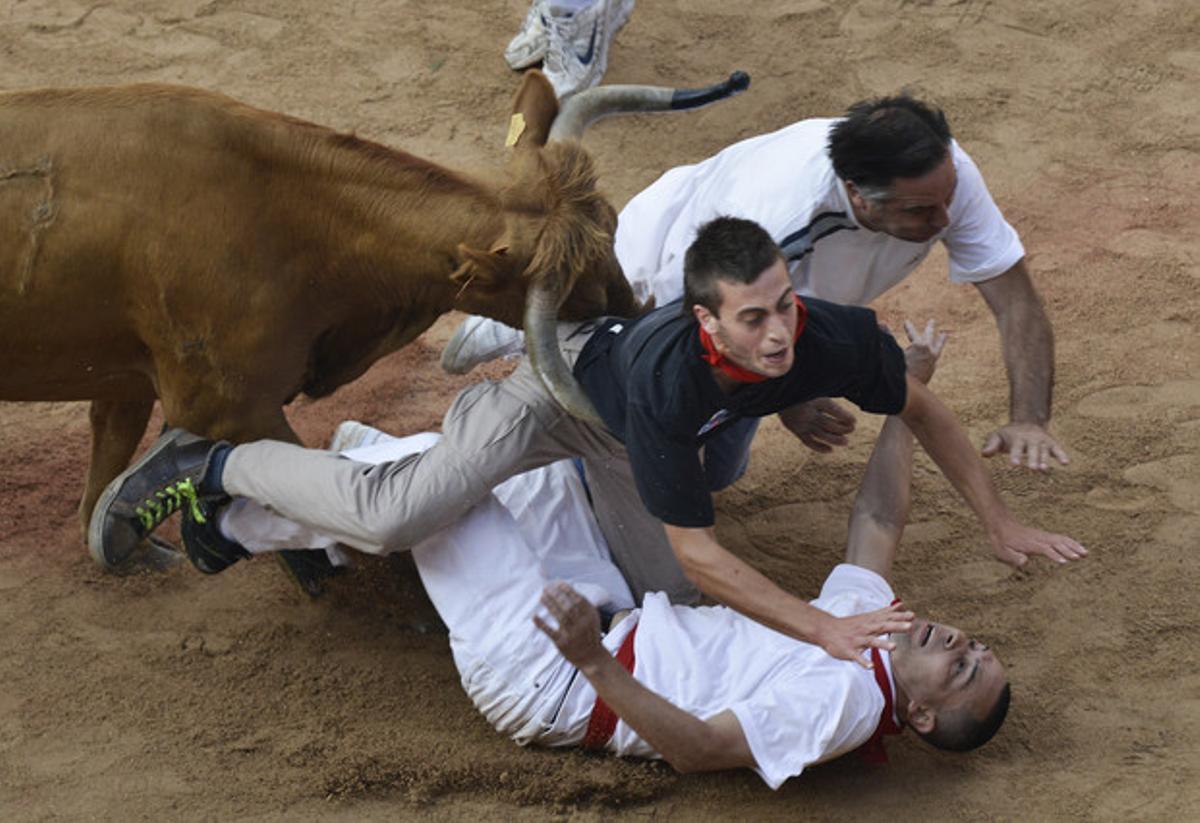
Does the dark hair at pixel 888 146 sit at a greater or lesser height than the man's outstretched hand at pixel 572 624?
greater

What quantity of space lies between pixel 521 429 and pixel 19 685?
1881 mm

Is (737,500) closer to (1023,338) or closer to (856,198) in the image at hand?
(1023,338)

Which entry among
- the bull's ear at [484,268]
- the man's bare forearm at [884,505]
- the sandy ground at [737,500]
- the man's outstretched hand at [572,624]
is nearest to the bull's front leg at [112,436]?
the sandy ground at [737,500]

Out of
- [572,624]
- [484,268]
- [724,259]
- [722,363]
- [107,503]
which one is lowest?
[107,503]

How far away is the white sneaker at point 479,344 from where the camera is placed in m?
6.61

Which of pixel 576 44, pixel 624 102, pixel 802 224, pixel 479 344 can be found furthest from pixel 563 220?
pixel 576 44

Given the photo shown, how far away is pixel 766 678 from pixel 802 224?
1.52 m

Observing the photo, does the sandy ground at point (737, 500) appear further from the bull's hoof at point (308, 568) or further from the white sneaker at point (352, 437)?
the white sneaker at point (352, 437)

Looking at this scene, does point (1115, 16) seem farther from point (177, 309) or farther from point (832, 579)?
point (177, 309)

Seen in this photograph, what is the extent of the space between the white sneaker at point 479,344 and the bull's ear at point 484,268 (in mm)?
1015

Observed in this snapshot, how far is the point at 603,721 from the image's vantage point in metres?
5.39

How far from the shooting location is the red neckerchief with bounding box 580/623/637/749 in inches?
212

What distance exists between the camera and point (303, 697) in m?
5.80

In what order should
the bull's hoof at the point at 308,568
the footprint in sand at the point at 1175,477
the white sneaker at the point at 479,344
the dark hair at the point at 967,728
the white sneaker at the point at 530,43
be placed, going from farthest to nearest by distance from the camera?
the white sneaker at the point at 530,43, the footprint in sand at the point at 1175,477, the white sneaker at the point at 479,344, the bull's hoof at the point at 308,568, the dark hair at the point at 967,728
